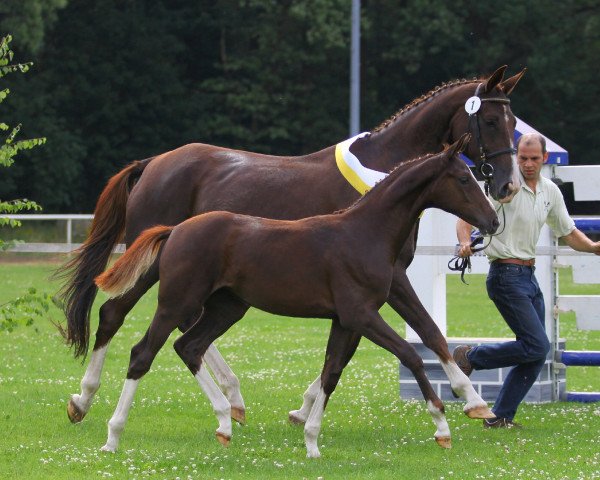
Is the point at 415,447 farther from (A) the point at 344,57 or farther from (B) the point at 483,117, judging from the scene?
(A) the point at 344,57

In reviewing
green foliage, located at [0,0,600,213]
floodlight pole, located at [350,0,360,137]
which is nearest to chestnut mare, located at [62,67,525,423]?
floodlight pole, located at [350,0,360,137]

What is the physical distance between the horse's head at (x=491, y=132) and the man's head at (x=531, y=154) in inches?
14.6

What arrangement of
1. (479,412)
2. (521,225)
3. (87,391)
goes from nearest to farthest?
(479,412)
(521,225)
(87,391)

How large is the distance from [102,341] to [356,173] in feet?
7.82

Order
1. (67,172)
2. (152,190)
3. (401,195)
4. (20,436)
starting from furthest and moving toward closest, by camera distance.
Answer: (67,172), (152,190), (20,436), (401,195)

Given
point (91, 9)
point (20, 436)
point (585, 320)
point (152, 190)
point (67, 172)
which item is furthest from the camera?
point (91, 9)

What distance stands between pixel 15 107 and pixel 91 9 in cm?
544

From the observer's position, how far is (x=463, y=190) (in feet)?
23.7

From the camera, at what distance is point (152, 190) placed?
30.1ft

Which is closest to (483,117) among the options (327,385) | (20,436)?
(327,385)

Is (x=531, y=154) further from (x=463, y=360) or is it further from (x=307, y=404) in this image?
(x=307, y=404)

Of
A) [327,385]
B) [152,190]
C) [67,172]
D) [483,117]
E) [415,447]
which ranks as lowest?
[67,172]

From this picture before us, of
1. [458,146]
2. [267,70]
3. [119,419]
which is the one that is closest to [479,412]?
[458,146]

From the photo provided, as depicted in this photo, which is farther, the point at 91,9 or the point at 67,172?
the point at 91,9
